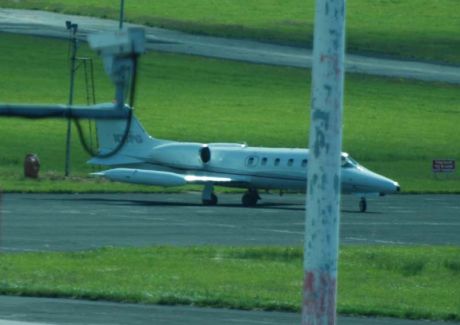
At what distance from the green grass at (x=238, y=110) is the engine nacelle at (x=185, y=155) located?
412 cm

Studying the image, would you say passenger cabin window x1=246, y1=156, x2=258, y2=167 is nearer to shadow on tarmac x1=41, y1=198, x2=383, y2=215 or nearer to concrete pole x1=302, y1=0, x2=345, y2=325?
shadow on tarmac x1=41, y1=198, x2=383, y2=215

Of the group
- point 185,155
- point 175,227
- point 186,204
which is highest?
point 185,155

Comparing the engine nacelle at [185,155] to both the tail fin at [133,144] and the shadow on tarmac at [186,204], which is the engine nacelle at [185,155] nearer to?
the tail fin at [133,144]

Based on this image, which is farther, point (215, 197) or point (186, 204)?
point (215, 197)

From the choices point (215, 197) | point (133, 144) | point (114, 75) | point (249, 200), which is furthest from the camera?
point (133, 144)

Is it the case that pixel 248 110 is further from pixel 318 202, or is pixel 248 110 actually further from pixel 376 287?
pixel 318 202

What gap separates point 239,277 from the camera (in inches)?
893

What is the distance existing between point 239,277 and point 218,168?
2411 cm

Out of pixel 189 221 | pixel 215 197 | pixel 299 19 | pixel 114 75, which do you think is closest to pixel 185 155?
pixel 215 197

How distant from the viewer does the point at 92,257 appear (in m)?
25.4

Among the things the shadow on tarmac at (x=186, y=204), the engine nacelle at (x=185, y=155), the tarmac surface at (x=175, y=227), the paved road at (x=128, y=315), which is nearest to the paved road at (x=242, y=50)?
the tarmac surface at (x=175, y=227)

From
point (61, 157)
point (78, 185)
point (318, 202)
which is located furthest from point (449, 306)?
point (61, 157)

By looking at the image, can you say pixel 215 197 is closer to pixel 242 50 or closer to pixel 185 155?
pixel 185 155

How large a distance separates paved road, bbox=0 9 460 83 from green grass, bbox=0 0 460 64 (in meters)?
1.37
